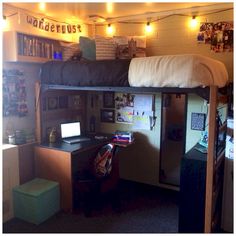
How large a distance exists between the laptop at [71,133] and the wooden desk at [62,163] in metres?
0.16

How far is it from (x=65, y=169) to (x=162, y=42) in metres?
2.13

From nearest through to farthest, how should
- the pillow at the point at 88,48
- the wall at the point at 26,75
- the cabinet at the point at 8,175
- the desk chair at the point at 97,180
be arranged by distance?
the cabinet at the point at 8,175
the desk chair at the point at 97,180
the wall at the point at 26,75
the pillow at the point at 88,48

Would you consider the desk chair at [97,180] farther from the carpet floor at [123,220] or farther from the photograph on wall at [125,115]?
the photograph on wall at [125,115]

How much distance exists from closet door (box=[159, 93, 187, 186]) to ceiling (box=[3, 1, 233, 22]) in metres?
1.12

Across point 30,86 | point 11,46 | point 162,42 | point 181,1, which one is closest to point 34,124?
point 30,86

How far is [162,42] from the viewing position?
368cm

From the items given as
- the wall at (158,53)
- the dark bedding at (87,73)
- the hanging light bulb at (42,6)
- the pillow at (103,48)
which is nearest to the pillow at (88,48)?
the pillow at (103,48)

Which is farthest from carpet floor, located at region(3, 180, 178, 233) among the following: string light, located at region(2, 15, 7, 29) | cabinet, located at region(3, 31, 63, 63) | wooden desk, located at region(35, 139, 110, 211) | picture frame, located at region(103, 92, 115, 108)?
string light, located at region(2, 15, 7, 29)

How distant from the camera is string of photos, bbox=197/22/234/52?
324 centimetres

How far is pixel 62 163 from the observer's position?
3.14 m

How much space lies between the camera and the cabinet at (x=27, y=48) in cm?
299

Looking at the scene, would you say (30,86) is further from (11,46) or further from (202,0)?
(202,0)

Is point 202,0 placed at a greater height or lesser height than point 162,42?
greater

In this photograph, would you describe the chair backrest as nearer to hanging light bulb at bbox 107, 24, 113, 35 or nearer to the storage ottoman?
the storage ottoman
